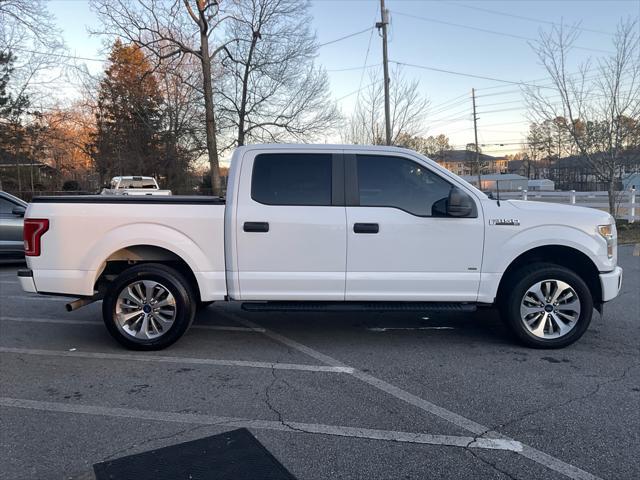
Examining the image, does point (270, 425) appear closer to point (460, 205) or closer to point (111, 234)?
point (111, 234)

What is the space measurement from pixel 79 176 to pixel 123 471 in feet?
147

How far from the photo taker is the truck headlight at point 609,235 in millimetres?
4949

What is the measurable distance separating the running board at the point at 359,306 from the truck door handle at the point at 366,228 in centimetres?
76

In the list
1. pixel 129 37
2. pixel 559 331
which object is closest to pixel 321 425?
pixel 559 331

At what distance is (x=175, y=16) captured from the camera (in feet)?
81.2

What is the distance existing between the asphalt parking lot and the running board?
44cm

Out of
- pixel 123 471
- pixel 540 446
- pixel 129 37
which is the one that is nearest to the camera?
pixel 123 471

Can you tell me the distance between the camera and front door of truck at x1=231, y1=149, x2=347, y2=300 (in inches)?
189

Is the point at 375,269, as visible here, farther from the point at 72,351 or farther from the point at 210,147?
the point at 210,147

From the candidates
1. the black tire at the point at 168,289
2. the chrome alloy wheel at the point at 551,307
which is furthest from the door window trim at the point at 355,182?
the black tire at the point at 168,289

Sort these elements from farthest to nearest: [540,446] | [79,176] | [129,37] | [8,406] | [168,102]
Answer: [79,176]
[168,102]
[129,37]
[8,406]
[540,446]

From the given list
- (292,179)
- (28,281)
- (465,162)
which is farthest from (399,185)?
(465,162)

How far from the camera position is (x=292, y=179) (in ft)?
16.3

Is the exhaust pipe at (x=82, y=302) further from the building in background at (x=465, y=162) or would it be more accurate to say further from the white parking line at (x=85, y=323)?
the building in background at (x=465, y=162)
